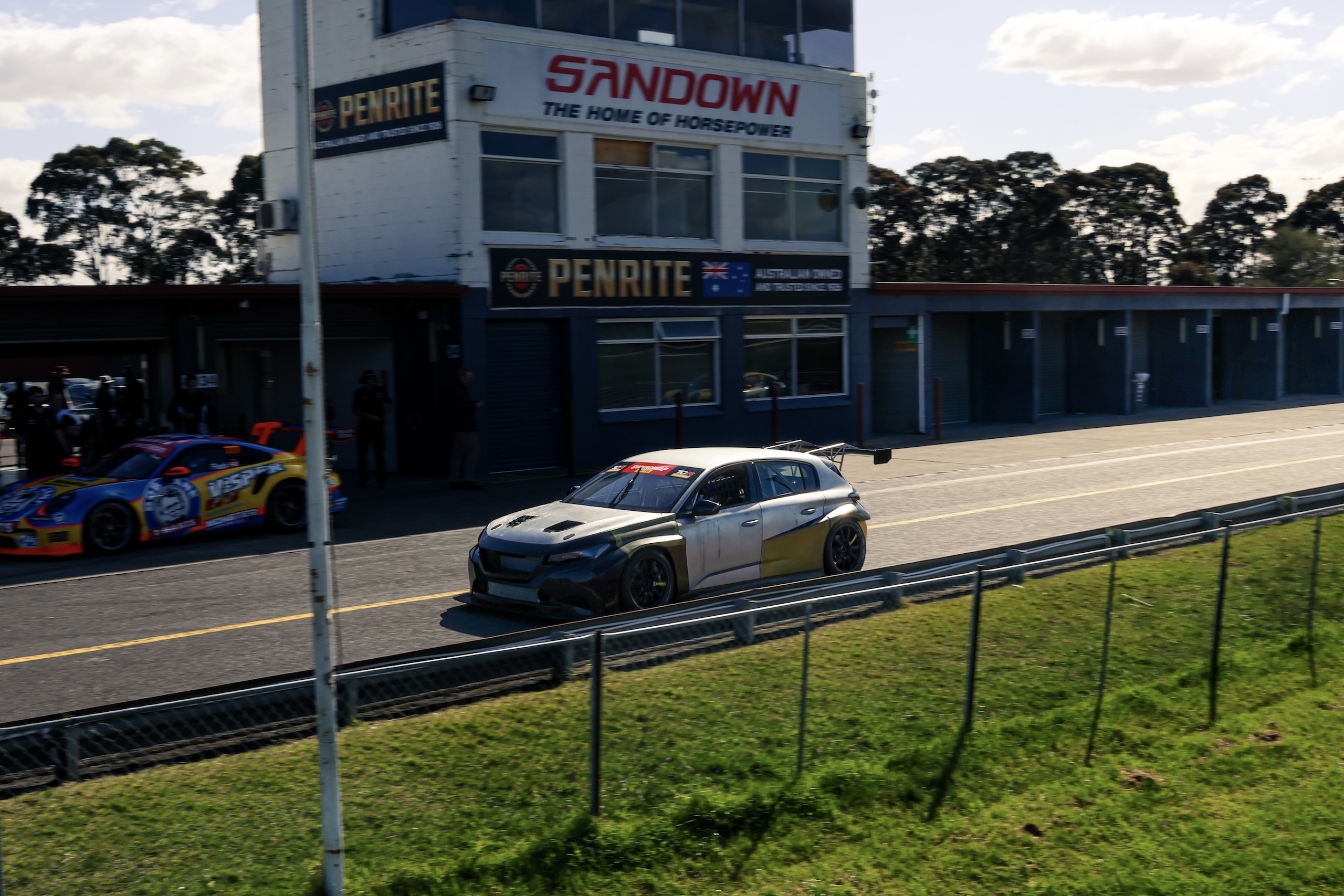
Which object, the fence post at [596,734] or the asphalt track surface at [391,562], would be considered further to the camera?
the asphalt track surface at [391,562]

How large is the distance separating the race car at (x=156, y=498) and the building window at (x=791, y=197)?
1254 cm

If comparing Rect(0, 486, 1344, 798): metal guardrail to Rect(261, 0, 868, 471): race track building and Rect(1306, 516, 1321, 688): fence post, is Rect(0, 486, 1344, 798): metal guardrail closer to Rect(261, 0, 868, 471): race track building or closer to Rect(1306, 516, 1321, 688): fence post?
Rect(1306, 516, 1321, 688): fence post

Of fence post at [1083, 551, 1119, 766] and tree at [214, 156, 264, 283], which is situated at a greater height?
tree at [214, 156, 264, 283]

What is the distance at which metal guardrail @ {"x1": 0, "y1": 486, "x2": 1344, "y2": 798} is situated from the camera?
641cm

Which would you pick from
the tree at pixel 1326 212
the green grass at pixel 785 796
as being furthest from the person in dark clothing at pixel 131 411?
the tree at pixel 1326 212

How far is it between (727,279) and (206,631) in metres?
16.1

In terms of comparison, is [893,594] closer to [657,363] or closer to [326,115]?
[657,363]

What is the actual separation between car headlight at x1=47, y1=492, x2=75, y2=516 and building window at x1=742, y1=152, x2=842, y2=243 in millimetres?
14979

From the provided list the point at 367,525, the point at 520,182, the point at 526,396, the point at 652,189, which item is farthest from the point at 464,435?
the point at 652,189

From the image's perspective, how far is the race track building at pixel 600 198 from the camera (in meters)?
21.4

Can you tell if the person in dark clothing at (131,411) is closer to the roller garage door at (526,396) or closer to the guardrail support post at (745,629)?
the roller garage door at (526,396)

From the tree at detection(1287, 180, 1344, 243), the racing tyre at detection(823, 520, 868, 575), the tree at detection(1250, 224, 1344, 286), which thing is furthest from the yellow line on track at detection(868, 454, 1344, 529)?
the tree at detection(1287, 180, 1344, 243)

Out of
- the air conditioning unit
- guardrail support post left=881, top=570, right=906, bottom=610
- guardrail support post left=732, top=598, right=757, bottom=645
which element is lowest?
guardrail support post left=881, top=570, right=906, bottom=610

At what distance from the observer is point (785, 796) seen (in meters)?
6.86
